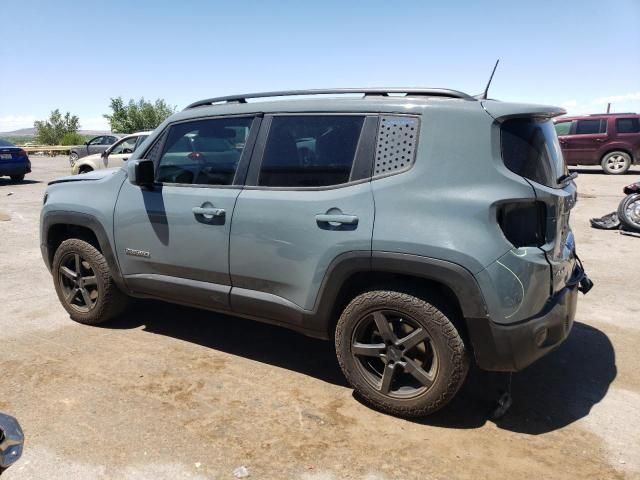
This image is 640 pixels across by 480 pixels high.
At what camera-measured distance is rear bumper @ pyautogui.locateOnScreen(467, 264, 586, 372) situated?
107 inches

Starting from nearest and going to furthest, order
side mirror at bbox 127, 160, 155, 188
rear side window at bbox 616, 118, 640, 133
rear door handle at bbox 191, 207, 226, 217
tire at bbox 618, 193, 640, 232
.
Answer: rear door handle at bbox 191, 207, 226, 217 < side mirror at bbox 127, 160, 155, 188 < tire at bbox 618, 193, 640, 232 < rear side window at bbox 616, 118, 640, 133

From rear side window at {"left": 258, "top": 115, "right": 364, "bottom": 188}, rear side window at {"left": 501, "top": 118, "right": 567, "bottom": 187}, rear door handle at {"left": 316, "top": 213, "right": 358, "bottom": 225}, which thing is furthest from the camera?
rear side window at {"left": 258, "top": 115, "right": 364, "bottom": 188}

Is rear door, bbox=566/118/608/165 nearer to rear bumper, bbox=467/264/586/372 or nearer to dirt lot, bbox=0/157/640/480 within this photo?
dirt lot, bbox=0/157/640/480

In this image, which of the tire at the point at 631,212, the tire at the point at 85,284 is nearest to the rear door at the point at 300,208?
the tire at the point at 85,284

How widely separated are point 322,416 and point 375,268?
95 centimetres

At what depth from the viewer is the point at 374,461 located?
2.68 meters

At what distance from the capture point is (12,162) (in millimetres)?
15445

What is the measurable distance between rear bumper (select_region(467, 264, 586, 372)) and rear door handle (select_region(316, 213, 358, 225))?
850 millimetres

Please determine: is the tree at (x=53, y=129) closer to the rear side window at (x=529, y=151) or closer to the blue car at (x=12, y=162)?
the blue car at (x=12, y=162)

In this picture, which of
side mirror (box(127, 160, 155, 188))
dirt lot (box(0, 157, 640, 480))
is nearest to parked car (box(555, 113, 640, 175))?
dirt lot (box(0, 157, 640, 480))

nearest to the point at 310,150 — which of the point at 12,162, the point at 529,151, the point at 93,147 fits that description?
the point at 529,151

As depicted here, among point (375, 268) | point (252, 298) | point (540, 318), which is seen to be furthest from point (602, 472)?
point (252, 298)

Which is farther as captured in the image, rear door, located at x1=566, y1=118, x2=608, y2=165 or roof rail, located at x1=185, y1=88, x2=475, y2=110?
rear door, located at x1=566, y1=118, x2=608, y2=165

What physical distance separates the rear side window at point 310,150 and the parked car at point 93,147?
19599mm
